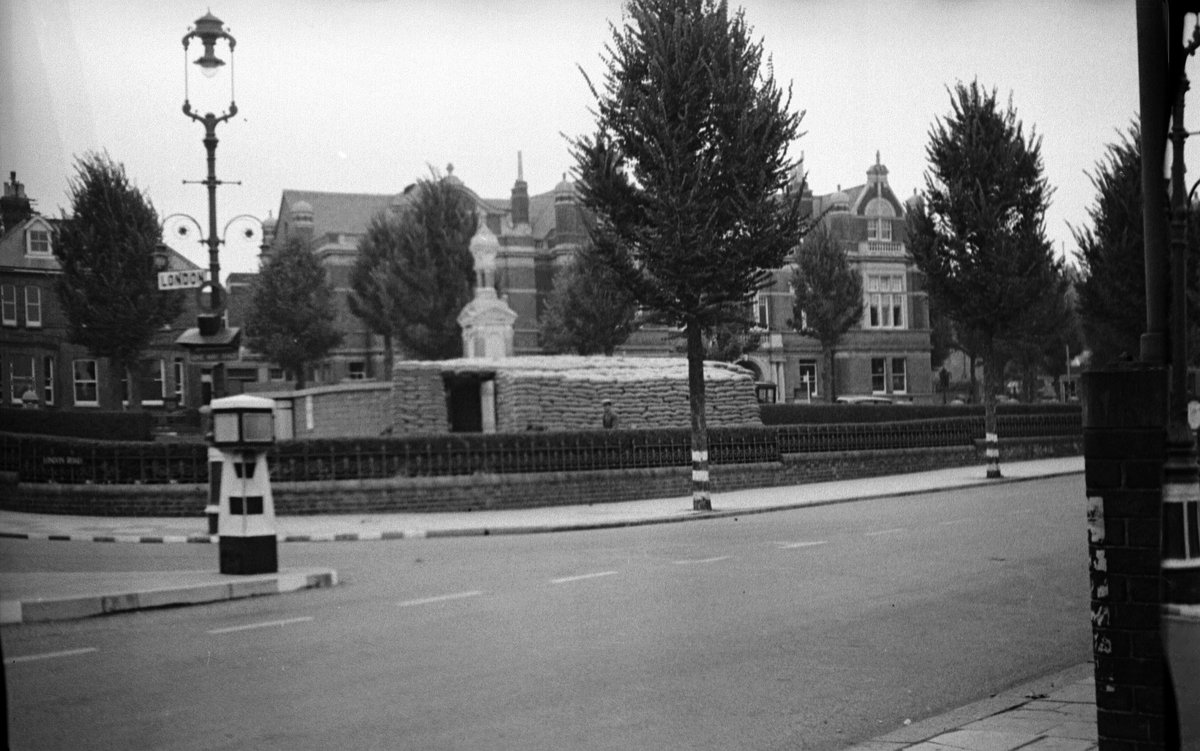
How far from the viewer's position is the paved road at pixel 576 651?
357 centimetres

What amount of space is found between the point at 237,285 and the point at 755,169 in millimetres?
10075

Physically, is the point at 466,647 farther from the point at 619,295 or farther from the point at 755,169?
the point at 619,295

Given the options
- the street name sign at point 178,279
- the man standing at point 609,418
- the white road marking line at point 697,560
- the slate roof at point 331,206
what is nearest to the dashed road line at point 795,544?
the white road marking line at point 697,560

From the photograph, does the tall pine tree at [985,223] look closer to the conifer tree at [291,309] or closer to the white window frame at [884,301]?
the white window frame at [884,301]

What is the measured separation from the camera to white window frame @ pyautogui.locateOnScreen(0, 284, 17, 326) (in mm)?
1446

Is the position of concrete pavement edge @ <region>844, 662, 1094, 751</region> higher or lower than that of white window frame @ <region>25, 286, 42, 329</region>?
lower

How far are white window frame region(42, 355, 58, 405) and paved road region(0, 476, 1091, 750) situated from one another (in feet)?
0.72

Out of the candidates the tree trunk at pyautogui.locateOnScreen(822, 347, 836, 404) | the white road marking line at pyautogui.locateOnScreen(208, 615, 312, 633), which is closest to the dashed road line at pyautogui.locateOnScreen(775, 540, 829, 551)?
the tree trunk at pyautogui.locateOnScreen(822, 347, 836, 404)

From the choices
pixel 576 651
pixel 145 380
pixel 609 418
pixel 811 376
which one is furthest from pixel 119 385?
pixel 609 418

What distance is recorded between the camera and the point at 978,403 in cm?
604

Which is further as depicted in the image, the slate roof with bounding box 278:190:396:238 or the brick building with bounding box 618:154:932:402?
the brick building with bounding box 618:154:932:402

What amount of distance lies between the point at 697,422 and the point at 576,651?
34.7ft

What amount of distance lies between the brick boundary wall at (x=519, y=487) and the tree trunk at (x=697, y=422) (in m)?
2.11

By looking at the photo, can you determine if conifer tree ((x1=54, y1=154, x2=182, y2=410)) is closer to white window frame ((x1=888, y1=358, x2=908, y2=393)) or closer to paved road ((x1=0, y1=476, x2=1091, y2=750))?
paved road ((x1=0, y1=476, x2=1091, y2=750))
